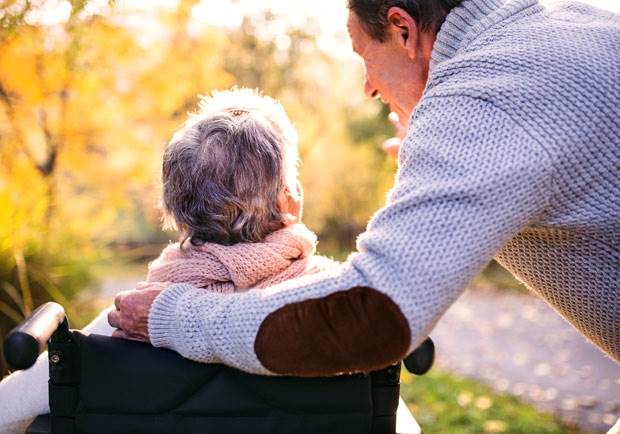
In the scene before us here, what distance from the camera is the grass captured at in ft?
12.8

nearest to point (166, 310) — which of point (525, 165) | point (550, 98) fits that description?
point (525, 165)

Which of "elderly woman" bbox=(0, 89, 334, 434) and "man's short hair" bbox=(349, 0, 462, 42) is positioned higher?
"man's short hair" bbox=(349, 0, 462, 42)

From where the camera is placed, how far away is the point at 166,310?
52.2 inches

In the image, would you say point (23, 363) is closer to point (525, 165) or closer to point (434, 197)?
point (434, 197)

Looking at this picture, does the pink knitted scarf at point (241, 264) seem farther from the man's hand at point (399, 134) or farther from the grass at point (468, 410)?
the grass at point (468, 410)

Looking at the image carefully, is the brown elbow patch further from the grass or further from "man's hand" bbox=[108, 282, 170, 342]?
the grass

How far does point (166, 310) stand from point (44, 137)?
462 centimetres

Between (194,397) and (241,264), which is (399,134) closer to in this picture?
(241,264)

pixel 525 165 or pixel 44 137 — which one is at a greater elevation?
pixel 525 165

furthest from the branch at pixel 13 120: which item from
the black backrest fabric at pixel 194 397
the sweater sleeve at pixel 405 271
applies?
the sweater sleeve at pixel 405 271

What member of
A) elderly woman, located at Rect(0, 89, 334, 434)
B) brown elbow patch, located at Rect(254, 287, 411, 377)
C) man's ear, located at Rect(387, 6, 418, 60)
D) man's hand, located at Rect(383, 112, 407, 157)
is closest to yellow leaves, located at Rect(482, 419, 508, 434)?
man's hand, located at Rect(383, 112, 407, 157)

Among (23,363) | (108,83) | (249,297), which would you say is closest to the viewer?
(23,363)

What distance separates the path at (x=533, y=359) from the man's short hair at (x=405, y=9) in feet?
10.2

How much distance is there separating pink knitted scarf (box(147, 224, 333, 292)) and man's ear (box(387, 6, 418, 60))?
519mm
